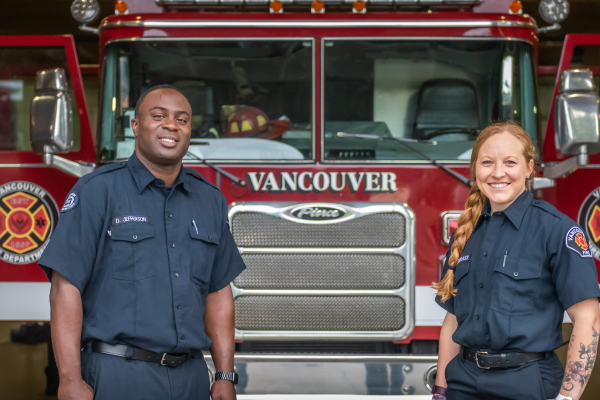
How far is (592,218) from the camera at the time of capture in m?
3.77

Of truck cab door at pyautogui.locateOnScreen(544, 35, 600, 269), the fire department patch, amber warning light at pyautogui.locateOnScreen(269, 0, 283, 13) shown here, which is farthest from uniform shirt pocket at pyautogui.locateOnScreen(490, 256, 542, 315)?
amber warning light at pyautogui.locateOnScreen(269, 0, 283, 13)

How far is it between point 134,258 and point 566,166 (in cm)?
238

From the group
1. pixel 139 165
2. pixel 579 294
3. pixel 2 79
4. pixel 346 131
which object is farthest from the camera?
pixel 2 79

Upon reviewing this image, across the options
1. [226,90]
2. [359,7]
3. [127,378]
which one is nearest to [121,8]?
[226,90]

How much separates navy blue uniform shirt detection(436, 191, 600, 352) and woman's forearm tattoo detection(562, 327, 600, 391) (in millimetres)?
92

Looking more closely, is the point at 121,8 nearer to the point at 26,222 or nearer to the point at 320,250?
the point at 26,222

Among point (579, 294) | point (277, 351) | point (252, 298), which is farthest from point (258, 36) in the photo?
point (579, 294)

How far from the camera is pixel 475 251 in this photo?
82.6 inches

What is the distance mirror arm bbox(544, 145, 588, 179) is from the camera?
10.8 ft

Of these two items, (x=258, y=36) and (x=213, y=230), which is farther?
(x=258, y=36)

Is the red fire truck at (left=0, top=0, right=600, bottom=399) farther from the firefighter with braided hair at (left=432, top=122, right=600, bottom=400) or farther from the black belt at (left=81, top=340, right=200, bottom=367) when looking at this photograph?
the firefighter with braided hair at (left=432, top=122, right=600, bottom=400)

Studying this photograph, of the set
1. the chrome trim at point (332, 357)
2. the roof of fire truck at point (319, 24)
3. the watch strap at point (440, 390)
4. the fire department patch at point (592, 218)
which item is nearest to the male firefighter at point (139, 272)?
the watch strap at point (440, 390)

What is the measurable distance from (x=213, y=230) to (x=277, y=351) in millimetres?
1457

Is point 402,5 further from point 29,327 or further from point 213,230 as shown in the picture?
point 29,327
